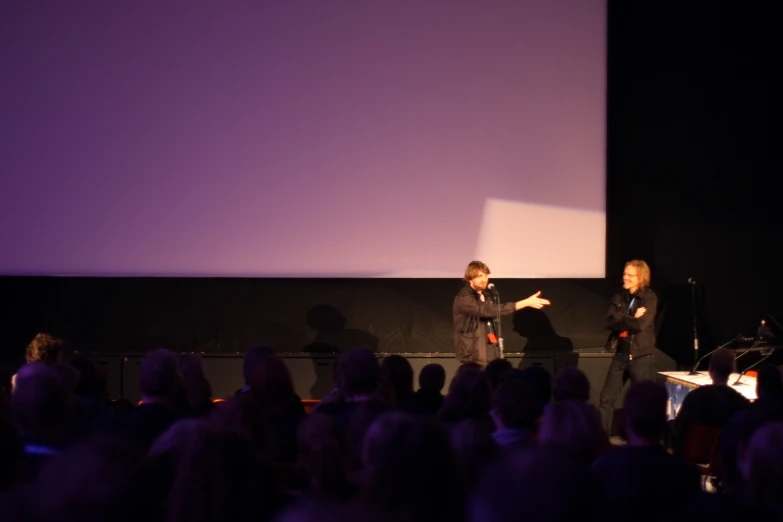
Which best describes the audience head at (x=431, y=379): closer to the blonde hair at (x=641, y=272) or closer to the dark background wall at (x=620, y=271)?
the blonde hair at (x=641, y=272)

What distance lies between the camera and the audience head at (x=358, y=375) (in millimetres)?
3691

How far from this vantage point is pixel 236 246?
8148 millimetres

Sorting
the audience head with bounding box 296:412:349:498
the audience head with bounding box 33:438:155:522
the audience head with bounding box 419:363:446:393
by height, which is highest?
the audience head with bounding box 33:438:155:522

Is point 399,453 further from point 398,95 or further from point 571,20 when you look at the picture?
point 571,20

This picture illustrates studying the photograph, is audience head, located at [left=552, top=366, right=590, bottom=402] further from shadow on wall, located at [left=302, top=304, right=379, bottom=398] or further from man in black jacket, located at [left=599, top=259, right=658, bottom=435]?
shadow on wall, located at [left=302, top=304, right=379, bottom=398]

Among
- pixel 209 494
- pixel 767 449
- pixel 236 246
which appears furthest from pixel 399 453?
pixel 236 246

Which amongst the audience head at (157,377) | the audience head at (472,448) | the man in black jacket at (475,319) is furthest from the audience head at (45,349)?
the audience head at (472,448)

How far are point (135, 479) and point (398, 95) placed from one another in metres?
7.04

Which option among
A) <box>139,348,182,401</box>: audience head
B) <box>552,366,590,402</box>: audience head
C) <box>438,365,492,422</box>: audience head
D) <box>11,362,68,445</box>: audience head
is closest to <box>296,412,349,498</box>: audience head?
<box>11,362,68,445</box>: audience head

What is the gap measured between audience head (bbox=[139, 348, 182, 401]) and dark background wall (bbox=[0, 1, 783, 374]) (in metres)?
4.61

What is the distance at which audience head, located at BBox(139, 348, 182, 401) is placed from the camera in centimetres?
352

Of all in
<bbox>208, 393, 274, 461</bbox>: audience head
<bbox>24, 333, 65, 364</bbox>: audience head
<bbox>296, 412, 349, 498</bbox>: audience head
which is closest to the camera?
<bbox>296, 412, 349, 498</bbox>: audience head

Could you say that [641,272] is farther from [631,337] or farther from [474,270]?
[474,270]

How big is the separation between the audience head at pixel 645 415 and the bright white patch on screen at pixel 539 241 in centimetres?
527
